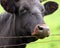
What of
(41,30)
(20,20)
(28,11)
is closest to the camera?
(41,30)

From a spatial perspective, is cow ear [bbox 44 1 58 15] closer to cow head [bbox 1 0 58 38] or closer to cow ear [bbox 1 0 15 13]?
cow head [bbox 1 0 58 38]

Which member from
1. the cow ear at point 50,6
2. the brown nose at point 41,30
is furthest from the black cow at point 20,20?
the cow ear at point 50,6

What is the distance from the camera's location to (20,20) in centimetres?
823

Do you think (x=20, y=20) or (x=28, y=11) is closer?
(x=28, y=11)

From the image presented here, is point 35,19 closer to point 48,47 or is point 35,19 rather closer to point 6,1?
point 6,1

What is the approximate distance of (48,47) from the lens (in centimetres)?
1179

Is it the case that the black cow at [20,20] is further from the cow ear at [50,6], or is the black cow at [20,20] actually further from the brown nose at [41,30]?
the cow ear at [50,6]

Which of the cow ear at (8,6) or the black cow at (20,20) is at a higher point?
the cow ear at (8,6)

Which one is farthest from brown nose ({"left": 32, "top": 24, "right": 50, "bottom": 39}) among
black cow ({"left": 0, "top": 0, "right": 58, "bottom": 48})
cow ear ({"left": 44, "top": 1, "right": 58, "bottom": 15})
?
cow ear ({"left": 44, "top": 1, "right": 58, "bottom": 15})

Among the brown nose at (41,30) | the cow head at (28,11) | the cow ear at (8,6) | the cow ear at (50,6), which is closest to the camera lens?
the brown nose at (41,30)

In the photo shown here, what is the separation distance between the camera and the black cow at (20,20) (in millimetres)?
8000

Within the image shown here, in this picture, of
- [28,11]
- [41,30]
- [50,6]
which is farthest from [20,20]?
[50,6]

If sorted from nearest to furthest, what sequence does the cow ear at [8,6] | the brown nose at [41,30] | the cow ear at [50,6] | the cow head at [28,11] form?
the brown nose at [41,30] → the cow head at [28,11] → the cow ear at [8,6] → the cow ear at [50,6]

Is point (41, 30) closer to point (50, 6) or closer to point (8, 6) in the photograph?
point (8, 6)
